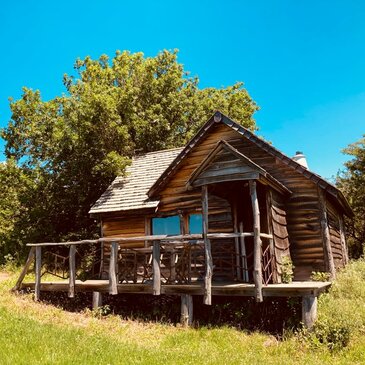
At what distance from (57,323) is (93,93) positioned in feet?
49.1

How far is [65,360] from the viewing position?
7.62 meters

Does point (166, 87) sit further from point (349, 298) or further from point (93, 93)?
point (349, 298)

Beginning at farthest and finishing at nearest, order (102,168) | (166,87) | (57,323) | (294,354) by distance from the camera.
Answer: (166,87)
(102,168)
(57,323)
(294,354)

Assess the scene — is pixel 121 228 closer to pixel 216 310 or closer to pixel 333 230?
pixel 216 310

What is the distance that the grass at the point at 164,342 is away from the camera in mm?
8203

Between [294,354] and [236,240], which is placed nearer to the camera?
[294,354]

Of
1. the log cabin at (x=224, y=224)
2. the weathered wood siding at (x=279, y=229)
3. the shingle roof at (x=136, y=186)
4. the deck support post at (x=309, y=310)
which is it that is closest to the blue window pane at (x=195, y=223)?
the log cabin at (x=224, y=224)

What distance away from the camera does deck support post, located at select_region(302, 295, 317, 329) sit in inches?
411

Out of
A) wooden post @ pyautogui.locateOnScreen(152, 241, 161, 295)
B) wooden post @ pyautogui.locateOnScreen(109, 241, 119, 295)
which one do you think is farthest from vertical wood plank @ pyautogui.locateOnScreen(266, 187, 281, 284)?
wooden post @ pyautogui.locateOnScreen(109, 241, 119, 295)

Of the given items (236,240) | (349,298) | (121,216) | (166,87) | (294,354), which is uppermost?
(166,87)

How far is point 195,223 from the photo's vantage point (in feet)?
54.8

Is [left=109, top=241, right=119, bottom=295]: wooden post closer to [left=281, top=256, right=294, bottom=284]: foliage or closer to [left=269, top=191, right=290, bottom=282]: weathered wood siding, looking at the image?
[left=269, top=191, right=290, bottom=282]: weathered wood siding

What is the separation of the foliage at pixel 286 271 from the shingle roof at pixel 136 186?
20.3 ft

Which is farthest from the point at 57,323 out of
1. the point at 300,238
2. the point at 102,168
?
the point at 102,168
